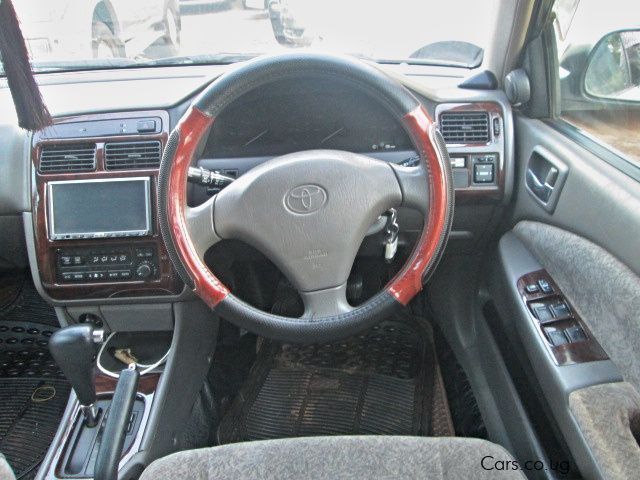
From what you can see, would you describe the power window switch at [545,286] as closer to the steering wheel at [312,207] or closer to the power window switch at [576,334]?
the power window switch at [576,334]

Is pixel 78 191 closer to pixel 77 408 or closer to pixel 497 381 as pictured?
pixel 77 408

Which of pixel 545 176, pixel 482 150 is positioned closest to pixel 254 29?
pixel 482 150

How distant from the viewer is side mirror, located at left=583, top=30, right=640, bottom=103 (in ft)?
4.54

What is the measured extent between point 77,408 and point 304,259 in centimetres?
78

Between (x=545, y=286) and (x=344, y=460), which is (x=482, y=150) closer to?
(x=545, y=286)

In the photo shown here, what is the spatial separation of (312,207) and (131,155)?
583 mm

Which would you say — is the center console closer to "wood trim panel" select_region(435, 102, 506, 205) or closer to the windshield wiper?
the windshield wiper

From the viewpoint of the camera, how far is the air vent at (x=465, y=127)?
5.28ft

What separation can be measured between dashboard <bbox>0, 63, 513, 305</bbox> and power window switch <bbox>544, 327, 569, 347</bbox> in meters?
0.45

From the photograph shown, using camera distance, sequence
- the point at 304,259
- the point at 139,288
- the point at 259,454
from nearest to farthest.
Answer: the point at 259,454, the point at 304,259, the point at 139,288

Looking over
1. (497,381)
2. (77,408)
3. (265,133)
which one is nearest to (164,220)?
(265,133)

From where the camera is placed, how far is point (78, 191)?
61.3 inches

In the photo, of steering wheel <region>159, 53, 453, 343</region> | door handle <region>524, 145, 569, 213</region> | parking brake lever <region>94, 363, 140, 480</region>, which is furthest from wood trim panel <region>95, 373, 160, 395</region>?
door handle <region>524, 145, 569, 213</region>

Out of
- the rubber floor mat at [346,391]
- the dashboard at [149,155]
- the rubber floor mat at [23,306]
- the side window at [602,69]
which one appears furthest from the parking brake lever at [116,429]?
the side window at [602,69]
